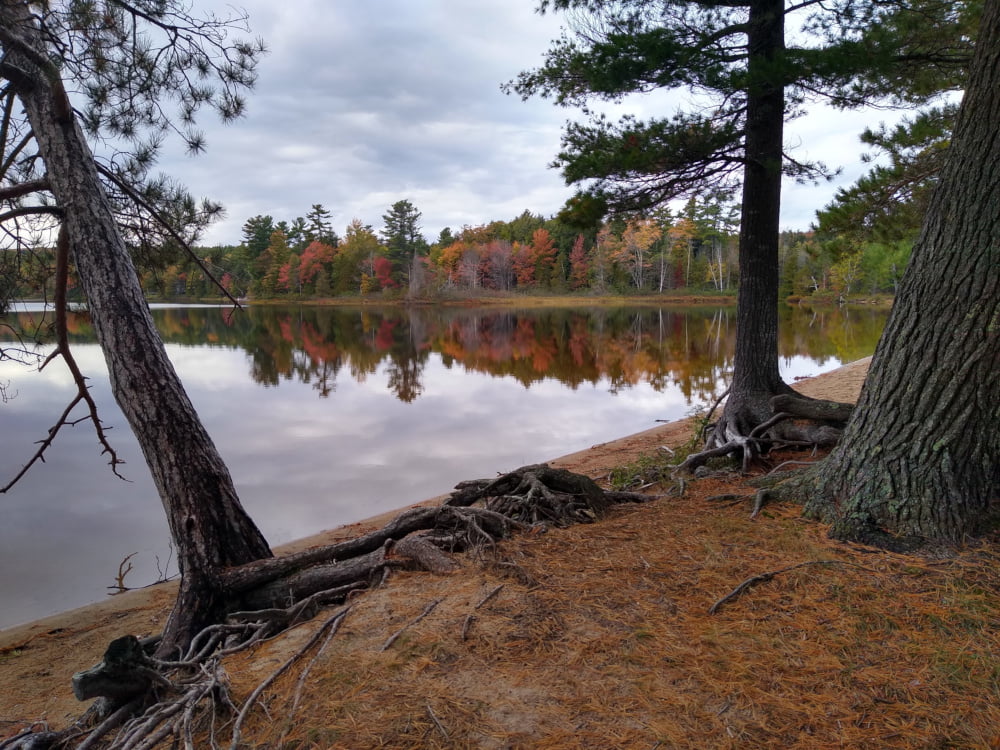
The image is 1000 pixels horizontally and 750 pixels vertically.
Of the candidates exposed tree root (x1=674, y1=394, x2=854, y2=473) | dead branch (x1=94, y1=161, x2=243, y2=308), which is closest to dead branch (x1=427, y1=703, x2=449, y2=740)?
dead branch (x1=94, y1=161, x2=243, y2=308)

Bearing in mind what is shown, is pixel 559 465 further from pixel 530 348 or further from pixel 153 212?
pixel 530 348

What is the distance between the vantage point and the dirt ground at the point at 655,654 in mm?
1881

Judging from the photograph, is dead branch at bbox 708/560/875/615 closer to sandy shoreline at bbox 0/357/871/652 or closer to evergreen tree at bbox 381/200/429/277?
sandy shoreline at bbox 0/357/871/652

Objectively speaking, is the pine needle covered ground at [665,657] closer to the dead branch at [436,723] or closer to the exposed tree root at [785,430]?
the dead branch at [436,723]

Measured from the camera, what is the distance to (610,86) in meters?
5.37

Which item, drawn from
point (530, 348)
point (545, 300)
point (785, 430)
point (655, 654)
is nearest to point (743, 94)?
point (785, 430)

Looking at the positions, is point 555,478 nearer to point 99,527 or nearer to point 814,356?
point 99,527

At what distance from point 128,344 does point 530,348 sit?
20435mm

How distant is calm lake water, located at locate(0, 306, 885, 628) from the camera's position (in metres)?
6.49

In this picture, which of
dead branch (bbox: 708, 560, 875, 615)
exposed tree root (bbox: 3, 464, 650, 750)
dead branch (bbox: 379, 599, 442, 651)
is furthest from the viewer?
dead branch (bbox: 708, 560, 875, 615)

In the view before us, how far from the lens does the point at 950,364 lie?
9.26 feet

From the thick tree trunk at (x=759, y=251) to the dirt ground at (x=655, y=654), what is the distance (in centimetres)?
238

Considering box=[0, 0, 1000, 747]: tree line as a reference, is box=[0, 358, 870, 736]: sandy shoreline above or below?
below

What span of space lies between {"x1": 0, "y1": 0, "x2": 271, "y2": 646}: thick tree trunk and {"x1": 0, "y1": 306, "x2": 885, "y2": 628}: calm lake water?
1152 millimetres
